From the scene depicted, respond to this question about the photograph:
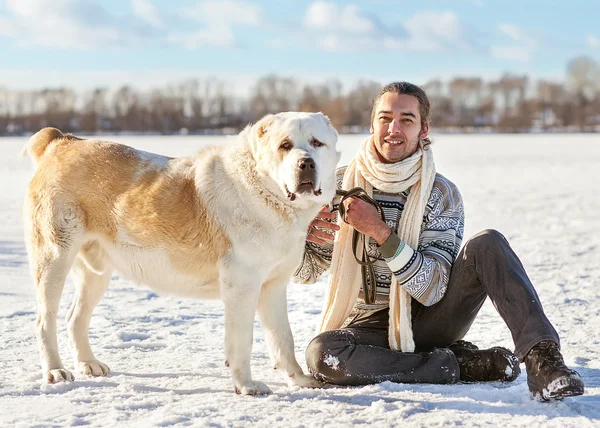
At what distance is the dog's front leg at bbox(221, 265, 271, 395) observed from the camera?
11.3 feet

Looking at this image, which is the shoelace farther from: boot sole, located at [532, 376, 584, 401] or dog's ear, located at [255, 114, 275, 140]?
dog's ear, located at [255, 114, 275, 140]

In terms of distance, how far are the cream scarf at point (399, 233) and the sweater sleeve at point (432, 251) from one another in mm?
89

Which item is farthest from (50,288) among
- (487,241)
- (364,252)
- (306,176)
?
(487,241)

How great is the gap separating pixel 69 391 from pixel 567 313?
364cm

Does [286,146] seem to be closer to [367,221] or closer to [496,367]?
[367,221]

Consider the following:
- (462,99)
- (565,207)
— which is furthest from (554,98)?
(565,207)

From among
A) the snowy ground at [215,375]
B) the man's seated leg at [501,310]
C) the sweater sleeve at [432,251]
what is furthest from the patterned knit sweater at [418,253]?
the snowy ground at [215,375]

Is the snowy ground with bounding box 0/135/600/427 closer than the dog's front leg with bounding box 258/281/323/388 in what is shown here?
Yes

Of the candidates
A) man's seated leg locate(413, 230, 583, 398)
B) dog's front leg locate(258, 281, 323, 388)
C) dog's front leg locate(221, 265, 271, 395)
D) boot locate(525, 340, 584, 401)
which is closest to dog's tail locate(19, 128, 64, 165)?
dog's front leg locate(221, 265, 271, 395)

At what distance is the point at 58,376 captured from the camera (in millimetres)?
3621

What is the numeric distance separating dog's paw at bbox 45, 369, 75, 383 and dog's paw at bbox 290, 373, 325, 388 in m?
1.23

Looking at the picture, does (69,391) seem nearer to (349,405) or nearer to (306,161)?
(349,405)

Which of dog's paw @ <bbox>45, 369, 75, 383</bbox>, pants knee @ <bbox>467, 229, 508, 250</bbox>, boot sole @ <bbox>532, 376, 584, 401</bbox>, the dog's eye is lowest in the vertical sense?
dog's paw @ <bbox>45, 369, 75, 383</bbox>

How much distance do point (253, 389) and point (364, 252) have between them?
3.42 ft
